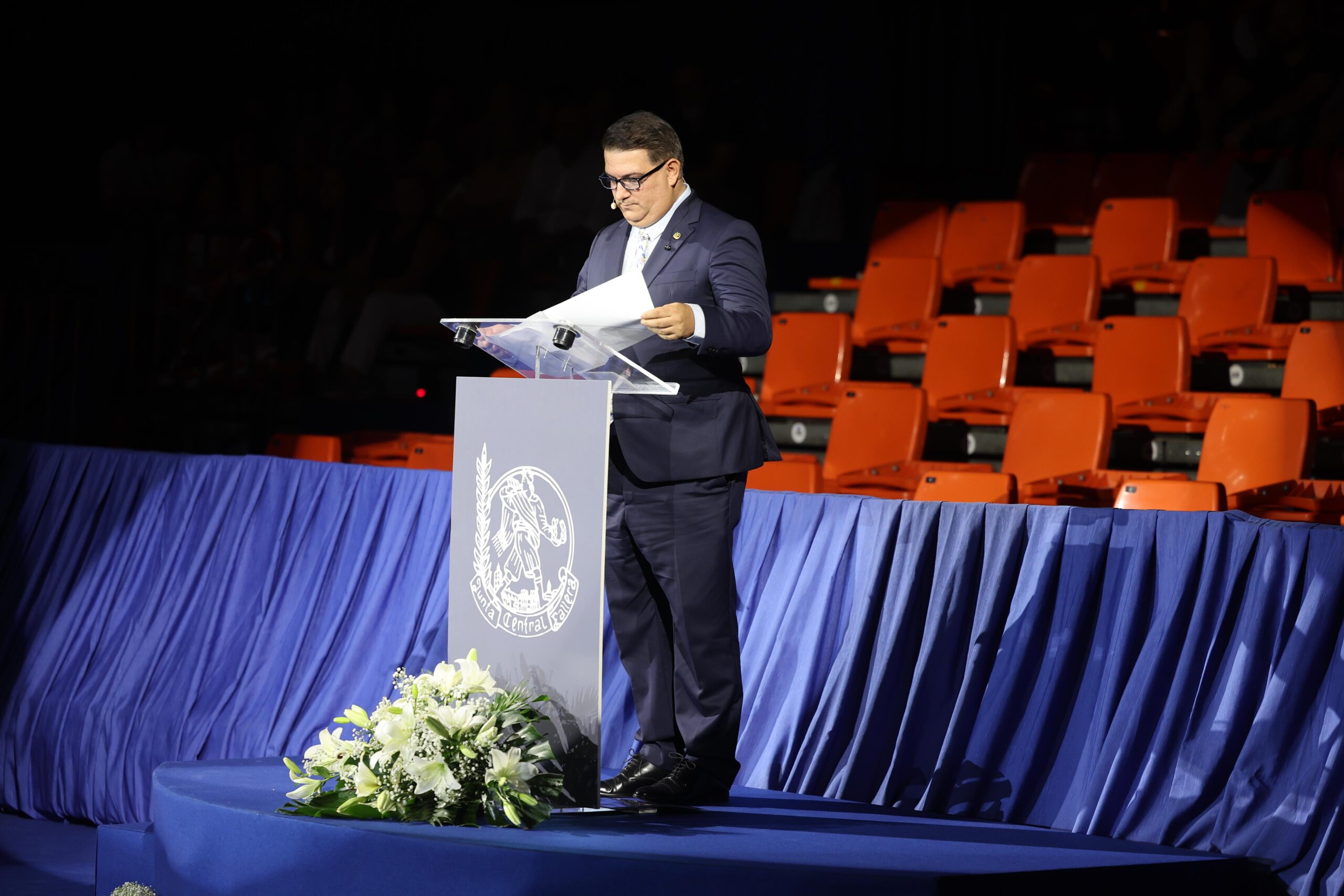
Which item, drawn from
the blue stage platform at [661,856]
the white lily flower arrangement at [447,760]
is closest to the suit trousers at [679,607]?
the blue stage platform at [661,856]

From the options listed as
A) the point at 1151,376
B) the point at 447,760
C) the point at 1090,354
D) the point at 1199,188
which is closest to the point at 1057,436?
the point at 1151,376

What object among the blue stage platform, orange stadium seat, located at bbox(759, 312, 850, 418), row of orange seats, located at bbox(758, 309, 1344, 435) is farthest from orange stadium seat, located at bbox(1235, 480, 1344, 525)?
the blue stage platform

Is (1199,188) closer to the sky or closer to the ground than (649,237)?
closer to the sky

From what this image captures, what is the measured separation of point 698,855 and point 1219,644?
1.18 m

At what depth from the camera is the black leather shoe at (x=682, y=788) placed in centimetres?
282

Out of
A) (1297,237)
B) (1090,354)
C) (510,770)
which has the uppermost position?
(1297,237)

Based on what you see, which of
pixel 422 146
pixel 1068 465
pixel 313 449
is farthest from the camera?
pixel 422 146

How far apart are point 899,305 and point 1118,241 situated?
1.07 metres

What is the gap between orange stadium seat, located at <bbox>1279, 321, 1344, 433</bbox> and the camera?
5402 millimetres

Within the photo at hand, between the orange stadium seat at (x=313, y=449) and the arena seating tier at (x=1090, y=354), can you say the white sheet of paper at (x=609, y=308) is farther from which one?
the orange stadium seat at (x=313, y=449)

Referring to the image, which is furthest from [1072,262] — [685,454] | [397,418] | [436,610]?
[685,454]

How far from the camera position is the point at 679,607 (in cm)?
285

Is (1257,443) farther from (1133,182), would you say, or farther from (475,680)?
(475,680)

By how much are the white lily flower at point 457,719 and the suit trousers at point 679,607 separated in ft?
1.46
